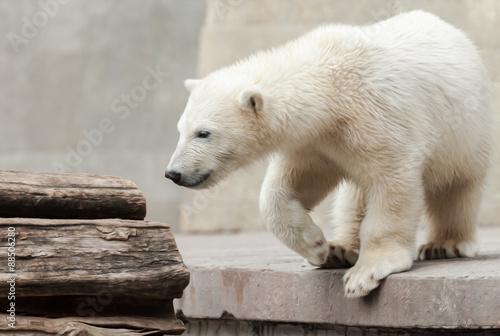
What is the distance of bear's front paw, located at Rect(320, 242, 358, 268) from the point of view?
327cm

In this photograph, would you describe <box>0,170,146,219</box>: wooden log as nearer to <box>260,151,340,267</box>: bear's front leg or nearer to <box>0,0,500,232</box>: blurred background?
<box>260,151,340,267</box>: bear's front leg

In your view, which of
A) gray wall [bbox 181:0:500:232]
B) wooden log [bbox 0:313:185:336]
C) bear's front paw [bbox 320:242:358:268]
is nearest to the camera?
wooden log [bbox 0:313:185:336]

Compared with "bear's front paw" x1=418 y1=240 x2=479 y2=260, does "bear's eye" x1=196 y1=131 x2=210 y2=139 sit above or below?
above

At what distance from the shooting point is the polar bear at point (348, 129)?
115 inches

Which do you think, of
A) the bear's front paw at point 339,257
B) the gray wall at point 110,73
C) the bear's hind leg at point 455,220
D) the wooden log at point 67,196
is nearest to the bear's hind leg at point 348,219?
the bear's front paw at point 339,257

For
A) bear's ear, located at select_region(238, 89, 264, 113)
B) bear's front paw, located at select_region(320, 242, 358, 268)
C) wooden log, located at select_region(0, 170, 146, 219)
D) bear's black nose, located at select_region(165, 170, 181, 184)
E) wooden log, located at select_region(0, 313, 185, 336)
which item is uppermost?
bear's ear, located at select_region(238, 89, 264, 113)

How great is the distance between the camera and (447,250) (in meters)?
3.44

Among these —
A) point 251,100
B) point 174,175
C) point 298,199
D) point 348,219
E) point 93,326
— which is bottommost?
point 93,326

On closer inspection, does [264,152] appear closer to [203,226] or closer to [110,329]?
[110,329]

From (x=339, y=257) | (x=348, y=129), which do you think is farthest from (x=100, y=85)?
(x=348, y=129)

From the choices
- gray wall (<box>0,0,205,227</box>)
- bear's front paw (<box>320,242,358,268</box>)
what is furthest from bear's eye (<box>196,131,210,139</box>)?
gray wall (<box>0,0,205,227</box>)

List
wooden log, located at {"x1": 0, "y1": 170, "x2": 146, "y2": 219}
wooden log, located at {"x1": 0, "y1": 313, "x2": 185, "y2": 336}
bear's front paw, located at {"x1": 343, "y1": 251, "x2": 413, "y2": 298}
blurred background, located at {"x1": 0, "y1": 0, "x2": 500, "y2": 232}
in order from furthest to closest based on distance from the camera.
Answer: blurred background, located at {"x1": 0, "y1": 0, "x2": 500, "y2": 232} → bear's front paw, located at {"x1": 343, "y1": 251, "x2": 413, "y2": 298} → wooden log, located at {"x1": 0, "y1": 170, "x2": 146, "y2": 219} → wooden log, located at {"x1": 0, "y1": 313, "x2": 185, "y2": 336}

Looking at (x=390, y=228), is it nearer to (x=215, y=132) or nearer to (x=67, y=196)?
(x=215, y=132)

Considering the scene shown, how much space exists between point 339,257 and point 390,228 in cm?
41
